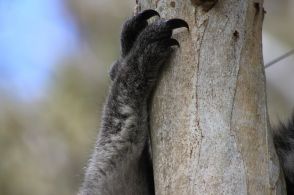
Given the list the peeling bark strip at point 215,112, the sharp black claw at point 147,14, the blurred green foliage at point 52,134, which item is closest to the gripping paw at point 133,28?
the sharp black claw at point 147,14

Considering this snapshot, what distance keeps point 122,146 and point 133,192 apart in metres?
0.27

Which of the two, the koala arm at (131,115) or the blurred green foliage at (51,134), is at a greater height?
the koala arm at (131,115)

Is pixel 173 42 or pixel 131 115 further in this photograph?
pixel 131 115

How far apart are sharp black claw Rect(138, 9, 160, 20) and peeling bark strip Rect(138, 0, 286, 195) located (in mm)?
64

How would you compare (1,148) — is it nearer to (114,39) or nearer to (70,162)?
(70,162)

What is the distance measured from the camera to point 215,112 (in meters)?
2.56

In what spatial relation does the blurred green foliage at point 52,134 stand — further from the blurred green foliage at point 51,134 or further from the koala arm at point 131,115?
the koala arm at point 131,115

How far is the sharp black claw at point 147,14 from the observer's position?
2.78m

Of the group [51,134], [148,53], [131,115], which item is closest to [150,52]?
[148,53]

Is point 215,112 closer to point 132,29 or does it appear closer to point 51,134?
point 132,29

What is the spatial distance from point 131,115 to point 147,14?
13.9 inches

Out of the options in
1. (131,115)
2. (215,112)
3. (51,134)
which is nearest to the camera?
(215,112)

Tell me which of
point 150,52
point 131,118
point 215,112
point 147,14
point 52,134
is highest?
point 147,14

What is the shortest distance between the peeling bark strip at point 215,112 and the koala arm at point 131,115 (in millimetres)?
68
